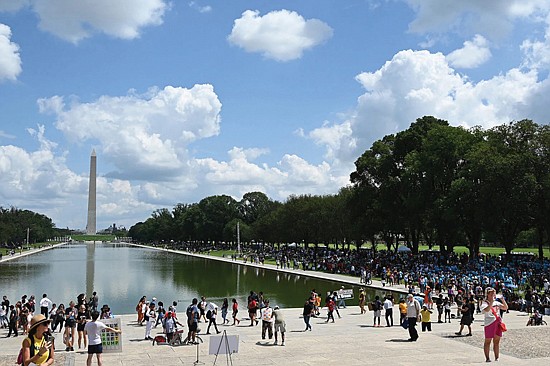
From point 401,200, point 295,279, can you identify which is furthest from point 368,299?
point 401,200

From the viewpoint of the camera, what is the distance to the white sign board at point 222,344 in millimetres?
14055

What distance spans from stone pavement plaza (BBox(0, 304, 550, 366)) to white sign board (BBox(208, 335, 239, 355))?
134 cm

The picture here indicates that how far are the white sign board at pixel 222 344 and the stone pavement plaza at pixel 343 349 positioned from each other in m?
1.34

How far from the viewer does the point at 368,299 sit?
36.0m

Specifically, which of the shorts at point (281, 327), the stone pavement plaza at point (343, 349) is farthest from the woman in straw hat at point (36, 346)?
the shorts at point (281, 327)

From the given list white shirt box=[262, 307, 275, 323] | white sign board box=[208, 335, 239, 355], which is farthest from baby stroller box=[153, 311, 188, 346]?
white sign board box=[208, 335, 239, 355]

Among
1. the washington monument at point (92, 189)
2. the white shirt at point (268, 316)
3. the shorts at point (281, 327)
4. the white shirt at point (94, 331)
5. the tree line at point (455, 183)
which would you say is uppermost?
the washington monument at point (92, 189)

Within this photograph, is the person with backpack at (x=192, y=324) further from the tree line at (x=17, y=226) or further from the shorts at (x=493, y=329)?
the tree line at (x=17, y=226)

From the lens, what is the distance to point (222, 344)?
14.1 meters

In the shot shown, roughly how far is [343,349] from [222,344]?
532 cm

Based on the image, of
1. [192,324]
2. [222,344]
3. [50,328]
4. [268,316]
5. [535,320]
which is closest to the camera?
[222,344]

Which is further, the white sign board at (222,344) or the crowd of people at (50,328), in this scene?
the white sign board at (222,344)

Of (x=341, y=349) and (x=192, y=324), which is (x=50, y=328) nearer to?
(x=192, y=324)

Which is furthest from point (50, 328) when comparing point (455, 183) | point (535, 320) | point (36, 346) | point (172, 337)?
point (455, 183)
